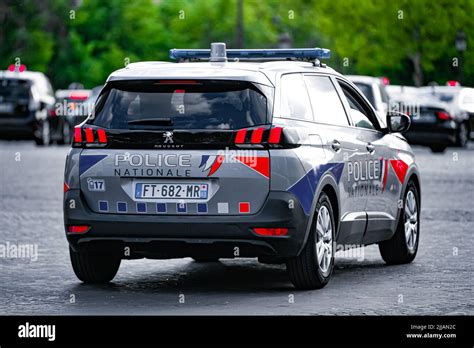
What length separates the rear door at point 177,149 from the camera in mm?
10219

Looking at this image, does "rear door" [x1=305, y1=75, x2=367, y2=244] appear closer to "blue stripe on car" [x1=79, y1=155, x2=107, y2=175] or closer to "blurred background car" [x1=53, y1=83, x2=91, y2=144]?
"blue stripe on car" [x1=79, y1=155, x2=107, y2=175]

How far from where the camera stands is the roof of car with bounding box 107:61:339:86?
10.5 m

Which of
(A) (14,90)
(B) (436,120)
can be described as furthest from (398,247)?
(A) (14,90)

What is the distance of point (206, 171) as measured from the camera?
33.5ft

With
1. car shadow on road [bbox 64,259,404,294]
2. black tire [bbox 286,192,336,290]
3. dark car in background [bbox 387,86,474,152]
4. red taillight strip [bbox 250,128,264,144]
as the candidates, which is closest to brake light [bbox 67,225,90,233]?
car shadow on road [bbox 64,259,404,294]

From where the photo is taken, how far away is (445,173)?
2803 cm

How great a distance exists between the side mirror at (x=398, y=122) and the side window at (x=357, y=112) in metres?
0.25

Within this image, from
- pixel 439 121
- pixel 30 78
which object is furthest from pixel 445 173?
pixel 30 78

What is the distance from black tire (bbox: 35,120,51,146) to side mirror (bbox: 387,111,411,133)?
93.1ft

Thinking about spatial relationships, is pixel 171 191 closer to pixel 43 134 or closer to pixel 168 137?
pixel 168 137

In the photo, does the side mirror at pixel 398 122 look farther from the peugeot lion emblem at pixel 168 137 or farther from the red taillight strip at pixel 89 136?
the red taillight strip at pixel 89 136

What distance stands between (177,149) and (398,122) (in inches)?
119
